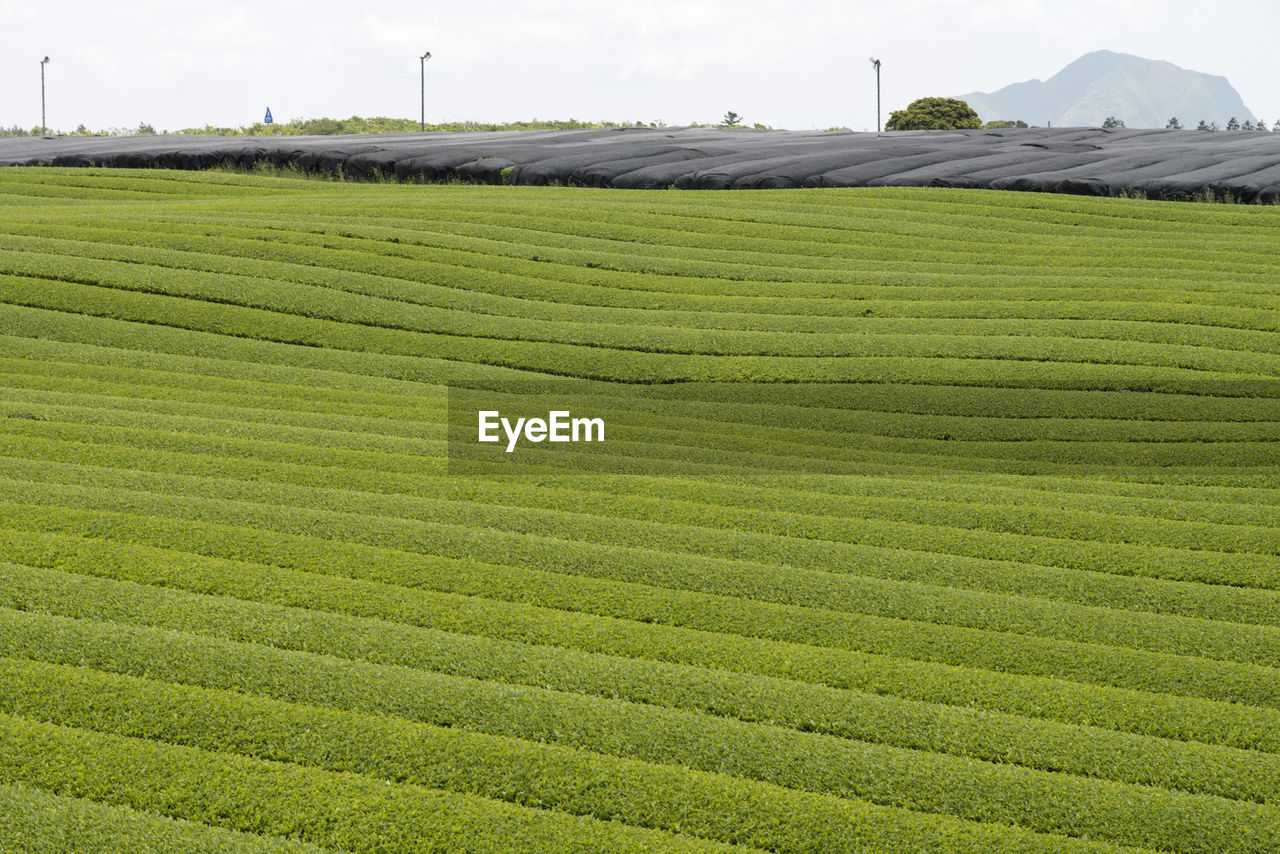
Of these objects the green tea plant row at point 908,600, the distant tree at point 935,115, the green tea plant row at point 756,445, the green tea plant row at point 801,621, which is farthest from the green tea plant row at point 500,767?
the distant tree at point 935,115

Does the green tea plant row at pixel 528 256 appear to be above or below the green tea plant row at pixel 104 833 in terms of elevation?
above

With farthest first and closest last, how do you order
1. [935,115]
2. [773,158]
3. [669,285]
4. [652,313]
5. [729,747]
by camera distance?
[935,115] < [773,158] < [669,285] < [652,313] < [729,747]

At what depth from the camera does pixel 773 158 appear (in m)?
19.2

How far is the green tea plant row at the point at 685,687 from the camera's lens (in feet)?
12.8

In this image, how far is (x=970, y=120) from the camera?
4441cm

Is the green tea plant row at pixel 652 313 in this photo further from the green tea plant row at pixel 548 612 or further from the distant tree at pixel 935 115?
the distant tree at pixel 935 115

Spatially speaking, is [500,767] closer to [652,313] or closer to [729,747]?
[729,747]

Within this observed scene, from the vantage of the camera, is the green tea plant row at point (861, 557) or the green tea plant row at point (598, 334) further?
the green tea plant row at point (598, 334)

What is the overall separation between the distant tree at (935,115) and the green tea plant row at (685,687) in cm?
4382

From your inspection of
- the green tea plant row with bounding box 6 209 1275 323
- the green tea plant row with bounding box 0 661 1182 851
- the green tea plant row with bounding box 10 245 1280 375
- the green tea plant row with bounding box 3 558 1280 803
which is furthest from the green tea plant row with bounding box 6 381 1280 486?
the green tea plant row with bounding box 0 661 1182 851

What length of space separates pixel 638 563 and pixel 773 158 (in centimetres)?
1524

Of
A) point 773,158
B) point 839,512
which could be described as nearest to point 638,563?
point 839,512

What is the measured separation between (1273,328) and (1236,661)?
19.9 feet

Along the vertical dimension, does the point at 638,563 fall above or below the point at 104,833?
above
